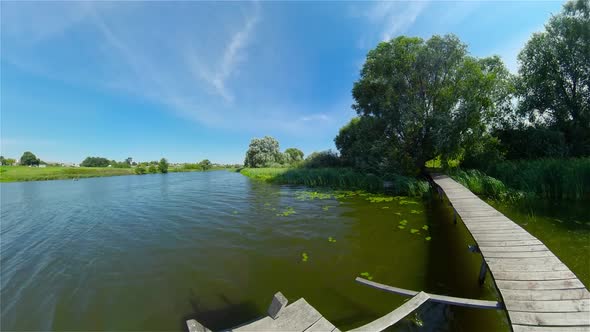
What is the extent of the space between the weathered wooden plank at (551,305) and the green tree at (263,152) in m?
45.5

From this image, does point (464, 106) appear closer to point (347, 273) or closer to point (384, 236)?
point (384, 236)

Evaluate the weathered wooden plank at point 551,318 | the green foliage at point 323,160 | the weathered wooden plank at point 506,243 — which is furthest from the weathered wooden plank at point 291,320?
the green foliage at point 323,160

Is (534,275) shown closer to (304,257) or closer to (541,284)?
(541,284)

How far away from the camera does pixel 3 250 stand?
5918 millimetres

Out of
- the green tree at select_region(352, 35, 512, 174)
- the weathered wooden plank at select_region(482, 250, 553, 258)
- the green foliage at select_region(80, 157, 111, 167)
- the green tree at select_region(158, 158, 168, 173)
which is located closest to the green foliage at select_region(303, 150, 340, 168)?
the green tree at select_region(352, 35, 512, 174)

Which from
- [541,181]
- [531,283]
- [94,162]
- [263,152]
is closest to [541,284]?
[531,283]

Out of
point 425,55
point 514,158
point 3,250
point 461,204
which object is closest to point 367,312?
point 461,204

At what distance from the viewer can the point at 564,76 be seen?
560 inches

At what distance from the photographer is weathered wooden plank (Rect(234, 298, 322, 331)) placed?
1757 mm

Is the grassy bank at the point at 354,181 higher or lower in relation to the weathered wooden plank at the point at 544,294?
higher

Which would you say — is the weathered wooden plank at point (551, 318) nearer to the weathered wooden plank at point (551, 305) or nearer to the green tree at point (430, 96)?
the weathered wooden plank at point (551, 305)

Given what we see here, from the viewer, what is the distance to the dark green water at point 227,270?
3.08 meters

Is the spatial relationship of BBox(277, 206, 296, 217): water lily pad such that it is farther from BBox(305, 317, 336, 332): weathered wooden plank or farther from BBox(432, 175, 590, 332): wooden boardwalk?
BBox(305, 317, 336, 332): weathered wooden plank

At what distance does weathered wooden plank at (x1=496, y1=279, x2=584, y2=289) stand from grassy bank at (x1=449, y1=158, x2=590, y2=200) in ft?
29.5
